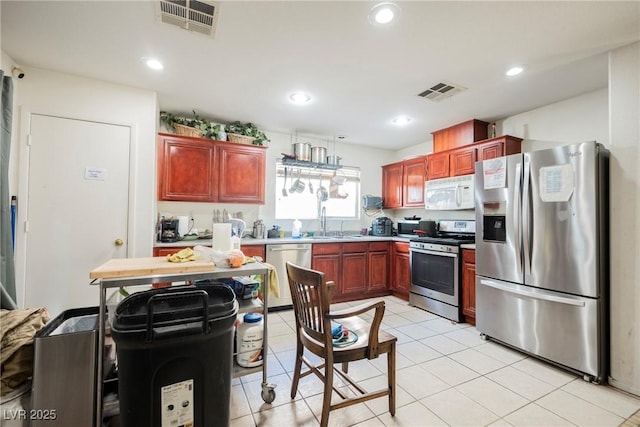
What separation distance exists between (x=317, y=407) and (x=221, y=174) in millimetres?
2760

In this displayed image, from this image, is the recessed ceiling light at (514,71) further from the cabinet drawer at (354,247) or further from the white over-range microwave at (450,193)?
the cabinet drawer at (354,247)

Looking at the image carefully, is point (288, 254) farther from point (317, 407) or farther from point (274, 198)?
point (317, 407)

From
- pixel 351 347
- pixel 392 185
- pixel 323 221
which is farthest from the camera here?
pixel 392 185

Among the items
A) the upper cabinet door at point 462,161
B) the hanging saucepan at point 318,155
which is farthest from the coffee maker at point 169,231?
the upper cabinet door at point 462,161

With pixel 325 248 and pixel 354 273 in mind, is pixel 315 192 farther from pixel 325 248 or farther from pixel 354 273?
pixel 354 273

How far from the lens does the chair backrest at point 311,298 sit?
4.89 ft

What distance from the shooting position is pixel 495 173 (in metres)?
2.70

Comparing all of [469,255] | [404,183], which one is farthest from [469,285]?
[404,183]

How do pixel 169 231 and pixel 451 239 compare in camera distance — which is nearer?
pixel 169 231

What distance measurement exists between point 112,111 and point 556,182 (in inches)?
158

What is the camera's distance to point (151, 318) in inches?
46.8

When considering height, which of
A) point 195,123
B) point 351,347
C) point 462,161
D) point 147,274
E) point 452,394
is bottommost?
point 452,394

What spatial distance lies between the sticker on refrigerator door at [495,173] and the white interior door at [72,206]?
3.59 m

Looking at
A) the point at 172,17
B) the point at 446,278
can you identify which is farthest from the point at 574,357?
the point at 172,17
